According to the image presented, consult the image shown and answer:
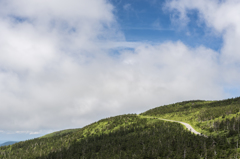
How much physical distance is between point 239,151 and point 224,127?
19.5m

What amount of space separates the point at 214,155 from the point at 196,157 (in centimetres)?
464

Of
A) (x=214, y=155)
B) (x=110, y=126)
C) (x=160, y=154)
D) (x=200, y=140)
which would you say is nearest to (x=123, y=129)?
(x=110, y=126)

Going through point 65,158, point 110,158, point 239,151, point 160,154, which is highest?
point 239,151

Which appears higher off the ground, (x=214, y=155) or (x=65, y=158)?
(x=214, y=155)

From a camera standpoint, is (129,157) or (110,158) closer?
(129,157)

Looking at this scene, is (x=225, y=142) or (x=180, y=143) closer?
(x=225, y=142)

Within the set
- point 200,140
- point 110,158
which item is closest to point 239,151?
point 200,140

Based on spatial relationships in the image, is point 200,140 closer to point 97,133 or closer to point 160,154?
A: point 160,154

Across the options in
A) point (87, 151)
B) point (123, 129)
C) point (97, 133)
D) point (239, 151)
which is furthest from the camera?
point (97, 133)

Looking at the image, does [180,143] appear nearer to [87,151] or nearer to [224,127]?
[224,127]

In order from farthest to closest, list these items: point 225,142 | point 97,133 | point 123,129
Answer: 1. point 97,133
2. point 123,129
3. point 225,142

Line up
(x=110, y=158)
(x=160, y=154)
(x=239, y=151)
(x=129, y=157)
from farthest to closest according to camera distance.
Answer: (x=110, y=158), (x=129, y=157), (x=160, y=154), (x=239, y=151)

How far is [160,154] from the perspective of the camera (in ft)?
180

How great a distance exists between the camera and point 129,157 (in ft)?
209
